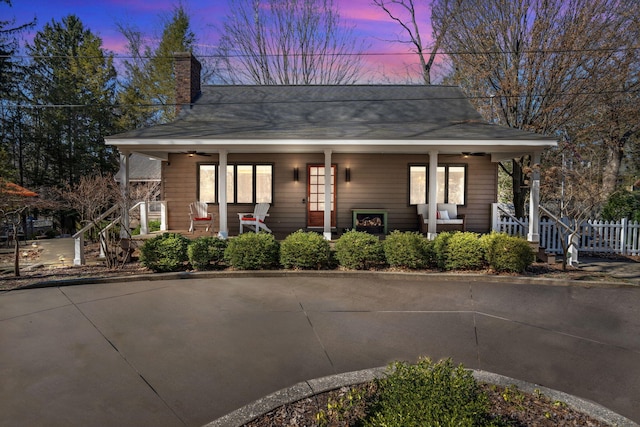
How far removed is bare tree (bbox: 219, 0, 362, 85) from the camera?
24.4 meters

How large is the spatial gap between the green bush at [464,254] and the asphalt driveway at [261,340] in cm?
77

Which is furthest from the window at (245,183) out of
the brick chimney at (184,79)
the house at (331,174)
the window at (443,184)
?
the window at (443,184)

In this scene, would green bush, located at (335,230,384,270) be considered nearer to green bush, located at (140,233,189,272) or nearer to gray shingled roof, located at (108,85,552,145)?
gray shingled roof, located at (108,85,552,145)

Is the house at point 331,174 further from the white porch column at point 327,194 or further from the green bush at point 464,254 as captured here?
the green bush at point 464,254

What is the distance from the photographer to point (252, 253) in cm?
796

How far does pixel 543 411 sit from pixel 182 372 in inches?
116

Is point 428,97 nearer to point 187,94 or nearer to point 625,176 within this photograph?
point 187,94

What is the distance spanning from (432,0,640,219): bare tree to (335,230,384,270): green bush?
7.42 meters

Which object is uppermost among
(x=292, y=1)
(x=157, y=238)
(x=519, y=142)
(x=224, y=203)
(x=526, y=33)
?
(x=292, y=1)

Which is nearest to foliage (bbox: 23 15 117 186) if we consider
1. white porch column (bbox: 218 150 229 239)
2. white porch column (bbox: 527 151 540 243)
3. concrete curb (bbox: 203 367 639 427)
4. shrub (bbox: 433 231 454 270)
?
white porch column (bbox: 218 150 229 239)

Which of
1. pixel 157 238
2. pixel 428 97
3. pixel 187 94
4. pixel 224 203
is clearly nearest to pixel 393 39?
pixel 428 97

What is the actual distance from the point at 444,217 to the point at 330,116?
4.69 metres

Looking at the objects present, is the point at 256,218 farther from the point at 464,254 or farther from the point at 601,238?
the point at 601,238

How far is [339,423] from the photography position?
2553 mm
